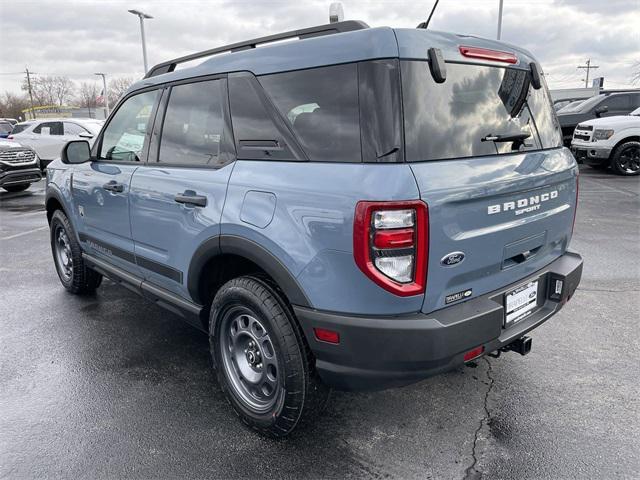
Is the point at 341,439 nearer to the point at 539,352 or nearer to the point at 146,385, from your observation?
the point at 146,385

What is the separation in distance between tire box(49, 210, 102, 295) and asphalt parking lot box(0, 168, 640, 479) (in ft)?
1.58

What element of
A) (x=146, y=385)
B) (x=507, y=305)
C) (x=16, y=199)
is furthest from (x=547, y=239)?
(x=16, y=199)

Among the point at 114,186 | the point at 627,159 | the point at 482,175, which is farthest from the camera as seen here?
the point at 627,159

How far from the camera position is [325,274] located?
81.0 inches

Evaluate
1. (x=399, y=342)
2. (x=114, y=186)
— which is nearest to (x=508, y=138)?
(x=399, y=342)

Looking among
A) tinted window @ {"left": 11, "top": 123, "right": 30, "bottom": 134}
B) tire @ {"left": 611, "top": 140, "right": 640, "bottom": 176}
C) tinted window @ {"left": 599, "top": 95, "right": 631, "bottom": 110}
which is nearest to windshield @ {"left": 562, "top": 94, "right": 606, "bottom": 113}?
tinted window @ {"left": 599, "top": 95, "right": 631, "bottom": 110}

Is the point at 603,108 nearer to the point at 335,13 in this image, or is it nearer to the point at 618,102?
the point at 618,102

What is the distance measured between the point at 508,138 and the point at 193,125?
71.3 inches

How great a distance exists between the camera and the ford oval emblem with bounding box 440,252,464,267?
6.68 ft

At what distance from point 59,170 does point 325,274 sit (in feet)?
11.6

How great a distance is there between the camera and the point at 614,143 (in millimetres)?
11953

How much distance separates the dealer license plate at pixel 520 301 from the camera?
2393 millimetres

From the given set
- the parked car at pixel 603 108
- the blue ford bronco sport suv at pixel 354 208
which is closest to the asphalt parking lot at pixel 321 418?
the blue ford bronco sport suv at pixel 354 208

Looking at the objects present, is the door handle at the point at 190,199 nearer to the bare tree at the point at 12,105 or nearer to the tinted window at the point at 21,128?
the tinted window at the point at 21,128
